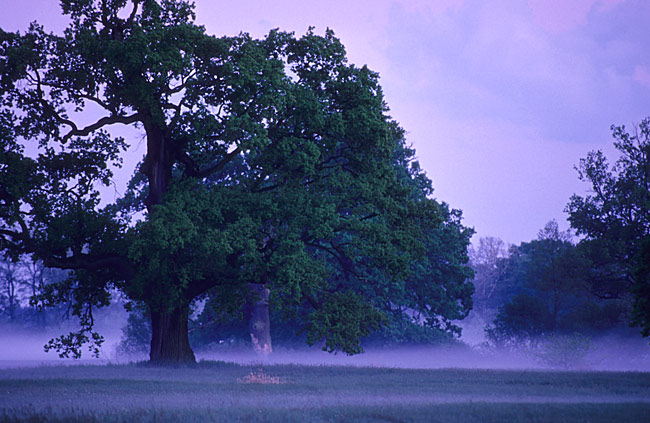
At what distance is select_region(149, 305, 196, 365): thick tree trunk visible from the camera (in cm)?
3362

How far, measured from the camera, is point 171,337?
33844 mm

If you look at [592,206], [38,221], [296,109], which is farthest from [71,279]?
[592,206]

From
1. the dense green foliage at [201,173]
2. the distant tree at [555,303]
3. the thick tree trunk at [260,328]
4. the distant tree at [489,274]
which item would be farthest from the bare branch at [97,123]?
the distant tree at [489,274]

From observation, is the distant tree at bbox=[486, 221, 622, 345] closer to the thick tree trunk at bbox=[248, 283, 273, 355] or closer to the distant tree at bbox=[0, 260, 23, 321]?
the thick tree trunk at bbox=[248, 283, 273, 355]

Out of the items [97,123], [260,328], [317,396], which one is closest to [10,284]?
[260,328]

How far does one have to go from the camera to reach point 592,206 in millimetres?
50906

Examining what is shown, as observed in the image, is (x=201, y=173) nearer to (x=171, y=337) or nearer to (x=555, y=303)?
(x=171, y=337)

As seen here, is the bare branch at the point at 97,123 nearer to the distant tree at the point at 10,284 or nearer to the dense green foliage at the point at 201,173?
the dense green foliage at the point at 201,173

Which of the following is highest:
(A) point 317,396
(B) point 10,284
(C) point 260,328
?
(B) point 10,284

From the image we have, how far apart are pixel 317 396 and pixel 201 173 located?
15926mm

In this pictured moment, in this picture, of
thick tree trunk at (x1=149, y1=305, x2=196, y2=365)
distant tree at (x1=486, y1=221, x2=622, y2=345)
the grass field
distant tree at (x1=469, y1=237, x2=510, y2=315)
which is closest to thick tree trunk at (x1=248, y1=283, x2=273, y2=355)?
thick tree trunk at (x1=149, y1=305, x2=196, y2=365)

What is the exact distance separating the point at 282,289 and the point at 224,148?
704cm

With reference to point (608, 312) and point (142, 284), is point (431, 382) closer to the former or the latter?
point (142, 284)

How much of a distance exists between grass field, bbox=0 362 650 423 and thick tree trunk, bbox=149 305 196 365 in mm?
2223
